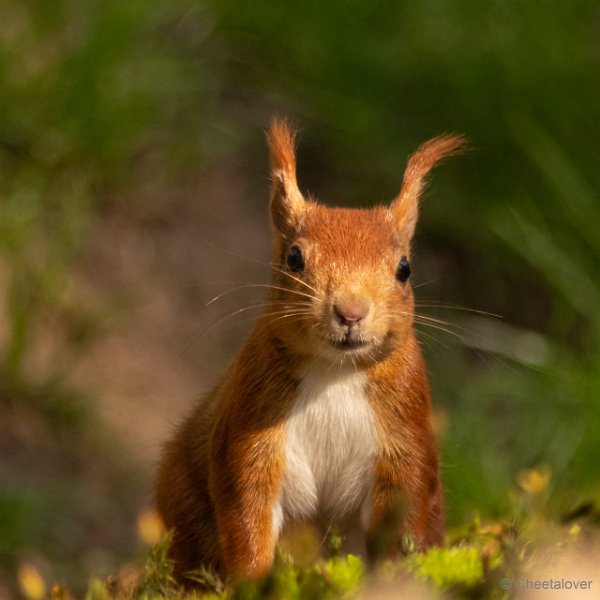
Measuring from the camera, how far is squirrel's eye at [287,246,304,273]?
8.98 feet

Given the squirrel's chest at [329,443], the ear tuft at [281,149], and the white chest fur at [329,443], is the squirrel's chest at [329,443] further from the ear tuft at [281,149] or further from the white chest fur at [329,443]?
the ear tuft at [281,149]

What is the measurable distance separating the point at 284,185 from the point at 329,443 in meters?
0.64

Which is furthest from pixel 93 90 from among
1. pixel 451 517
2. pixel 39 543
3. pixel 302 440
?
pixel 302 440

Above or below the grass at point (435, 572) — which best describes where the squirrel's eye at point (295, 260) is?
above

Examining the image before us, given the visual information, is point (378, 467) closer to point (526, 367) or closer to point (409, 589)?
point (409, 589)

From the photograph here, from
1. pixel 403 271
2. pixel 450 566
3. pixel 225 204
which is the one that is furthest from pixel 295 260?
pixel 225 204

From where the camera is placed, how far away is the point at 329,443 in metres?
2.75

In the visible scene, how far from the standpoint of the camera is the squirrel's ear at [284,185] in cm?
292

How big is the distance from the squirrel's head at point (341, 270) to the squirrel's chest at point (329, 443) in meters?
0.09

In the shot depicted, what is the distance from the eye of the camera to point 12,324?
564 centimetres

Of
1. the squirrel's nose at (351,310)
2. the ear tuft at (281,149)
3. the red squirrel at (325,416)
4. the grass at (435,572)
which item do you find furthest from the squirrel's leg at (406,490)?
the ear tuft at (281,149)

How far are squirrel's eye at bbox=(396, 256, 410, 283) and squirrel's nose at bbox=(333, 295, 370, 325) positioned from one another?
220 millimetres

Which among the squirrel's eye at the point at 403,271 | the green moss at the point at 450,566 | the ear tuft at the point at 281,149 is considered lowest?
the green moss at the point at 450,566

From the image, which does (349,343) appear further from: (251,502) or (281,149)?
(281,149)
